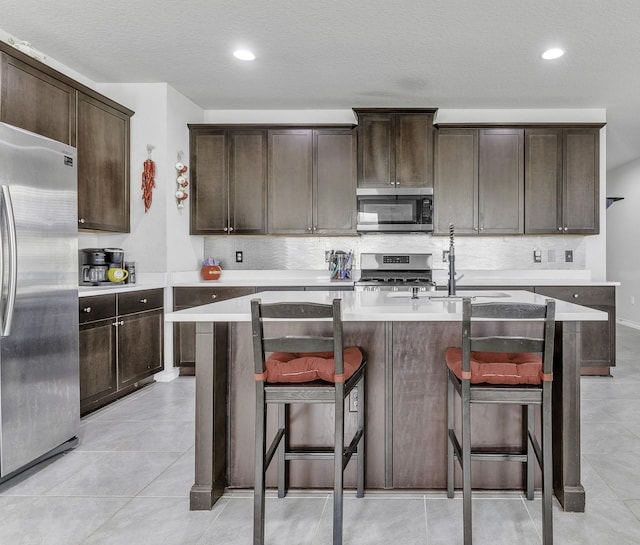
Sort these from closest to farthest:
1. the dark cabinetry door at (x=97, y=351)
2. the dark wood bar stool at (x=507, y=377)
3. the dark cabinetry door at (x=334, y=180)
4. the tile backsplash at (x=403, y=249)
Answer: the dark wood bar stool at (x=507, y=377) → the dark cabinetry door at (x=97, y=351) → the dark cabinetry door at (x=334, y=180) → the tile backsplash at (x=403, y=249)

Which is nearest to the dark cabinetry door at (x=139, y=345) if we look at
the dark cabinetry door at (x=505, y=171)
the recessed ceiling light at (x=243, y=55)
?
the recessed ceiling light at (x=243, y=55)

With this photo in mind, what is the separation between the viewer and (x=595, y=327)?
419 centimetres

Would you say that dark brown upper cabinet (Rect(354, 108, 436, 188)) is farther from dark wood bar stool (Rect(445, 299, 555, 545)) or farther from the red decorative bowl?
dark wood bar stool (Rect(445, 299, 555, 545))

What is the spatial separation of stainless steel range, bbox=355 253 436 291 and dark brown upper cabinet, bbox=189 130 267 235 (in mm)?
1174

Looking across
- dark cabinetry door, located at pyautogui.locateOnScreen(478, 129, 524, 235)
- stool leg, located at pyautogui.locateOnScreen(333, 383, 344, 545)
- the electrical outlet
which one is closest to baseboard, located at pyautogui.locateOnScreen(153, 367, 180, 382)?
the electrical outlet

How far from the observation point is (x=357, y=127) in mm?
4457

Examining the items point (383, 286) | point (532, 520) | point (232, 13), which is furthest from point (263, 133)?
point (532, 520)

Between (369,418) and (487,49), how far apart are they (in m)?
2.90

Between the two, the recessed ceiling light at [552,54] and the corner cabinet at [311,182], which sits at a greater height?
the recessed ceiling light at [552,54]

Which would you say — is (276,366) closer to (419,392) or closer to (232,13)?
(419,392)

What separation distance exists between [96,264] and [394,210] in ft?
9.17

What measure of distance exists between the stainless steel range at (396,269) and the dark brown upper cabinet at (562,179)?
1.17m

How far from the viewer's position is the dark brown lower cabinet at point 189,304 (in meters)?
4.16

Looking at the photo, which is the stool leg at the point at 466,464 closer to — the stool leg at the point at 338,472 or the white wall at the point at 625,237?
the stool leg at the point at 338,472
